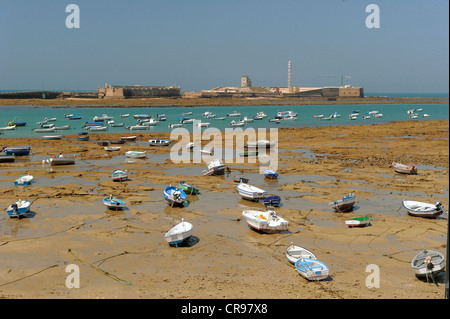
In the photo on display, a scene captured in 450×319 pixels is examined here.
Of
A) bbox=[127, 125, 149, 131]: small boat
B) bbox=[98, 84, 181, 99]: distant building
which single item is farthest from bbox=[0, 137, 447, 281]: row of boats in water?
bbox=[98, 84, 181, 99]: distant building

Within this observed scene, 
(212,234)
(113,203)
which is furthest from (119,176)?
(212,234)

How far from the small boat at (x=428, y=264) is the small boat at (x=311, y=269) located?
275 cm

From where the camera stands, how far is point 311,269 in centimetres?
1240

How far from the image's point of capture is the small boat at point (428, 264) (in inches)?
473

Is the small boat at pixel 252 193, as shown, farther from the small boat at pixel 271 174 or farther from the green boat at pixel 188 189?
the small boat at pixel 271 174

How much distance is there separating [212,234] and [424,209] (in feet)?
32.0

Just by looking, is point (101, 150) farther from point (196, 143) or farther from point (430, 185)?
point (430, 185)

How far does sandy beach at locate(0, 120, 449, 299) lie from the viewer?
1196 centimetres

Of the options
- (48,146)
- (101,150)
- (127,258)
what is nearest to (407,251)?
(127,258)

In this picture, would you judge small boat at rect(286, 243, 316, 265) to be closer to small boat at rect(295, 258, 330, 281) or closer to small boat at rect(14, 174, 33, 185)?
small boat at rect(295, 258, 330, 281)

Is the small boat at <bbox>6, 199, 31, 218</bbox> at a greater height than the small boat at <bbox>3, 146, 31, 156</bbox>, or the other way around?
the small boat at <bbox>3, 146, 31, 156</bbox>

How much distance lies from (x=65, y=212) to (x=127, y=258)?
23.4 ft

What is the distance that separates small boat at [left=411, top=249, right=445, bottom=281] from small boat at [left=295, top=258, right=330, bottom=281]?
2.75 m

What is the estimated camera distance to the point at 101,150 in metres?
40.7
